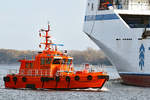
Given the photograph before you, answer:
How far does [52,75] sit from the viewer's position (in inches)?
1810

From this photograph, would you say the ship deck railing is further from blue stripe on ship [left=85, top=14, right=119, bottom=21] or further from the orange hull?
the orange hull

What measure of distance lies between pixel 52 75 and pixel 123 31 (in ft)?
28.5

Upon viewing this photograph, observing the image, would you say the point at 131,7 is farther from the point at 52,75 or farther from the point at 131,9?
the point at 52,75

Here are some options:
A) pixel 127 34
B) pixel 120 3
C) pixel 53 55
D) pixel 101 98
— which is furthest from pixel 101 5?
pixel 101 98

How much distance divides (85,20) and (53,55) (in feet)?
41.5

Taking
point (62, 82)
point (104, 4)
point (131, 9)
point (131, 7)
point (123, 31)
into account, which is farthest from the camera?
point (104, 4)

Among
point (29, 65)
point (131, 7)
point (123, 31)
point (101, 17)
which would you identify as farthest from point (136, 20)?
point (29, 65)

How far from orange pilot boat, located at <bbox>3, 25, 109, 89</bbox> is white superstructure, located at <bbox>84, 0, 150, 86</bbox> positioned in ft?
19.2

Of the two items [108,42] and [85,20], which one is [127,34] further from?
[85,20]

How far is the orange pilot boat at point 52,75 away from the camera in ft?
146

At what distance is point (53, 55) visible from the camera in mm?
46125

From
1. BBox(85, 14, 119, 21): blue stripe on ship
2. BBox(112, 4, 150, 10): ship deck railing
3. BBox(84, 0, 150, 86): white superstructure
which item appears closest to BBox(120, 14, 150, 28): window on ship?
BBox(84, 0, 150, 86): white superstructure

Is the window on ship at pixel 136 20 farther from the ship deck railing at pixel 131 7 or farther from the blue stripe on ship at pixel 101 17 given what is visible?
the blue stripe on ship at pixel 101 17

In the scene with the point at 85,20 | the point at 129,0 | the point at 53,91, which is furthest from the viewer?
the point at 85,20
